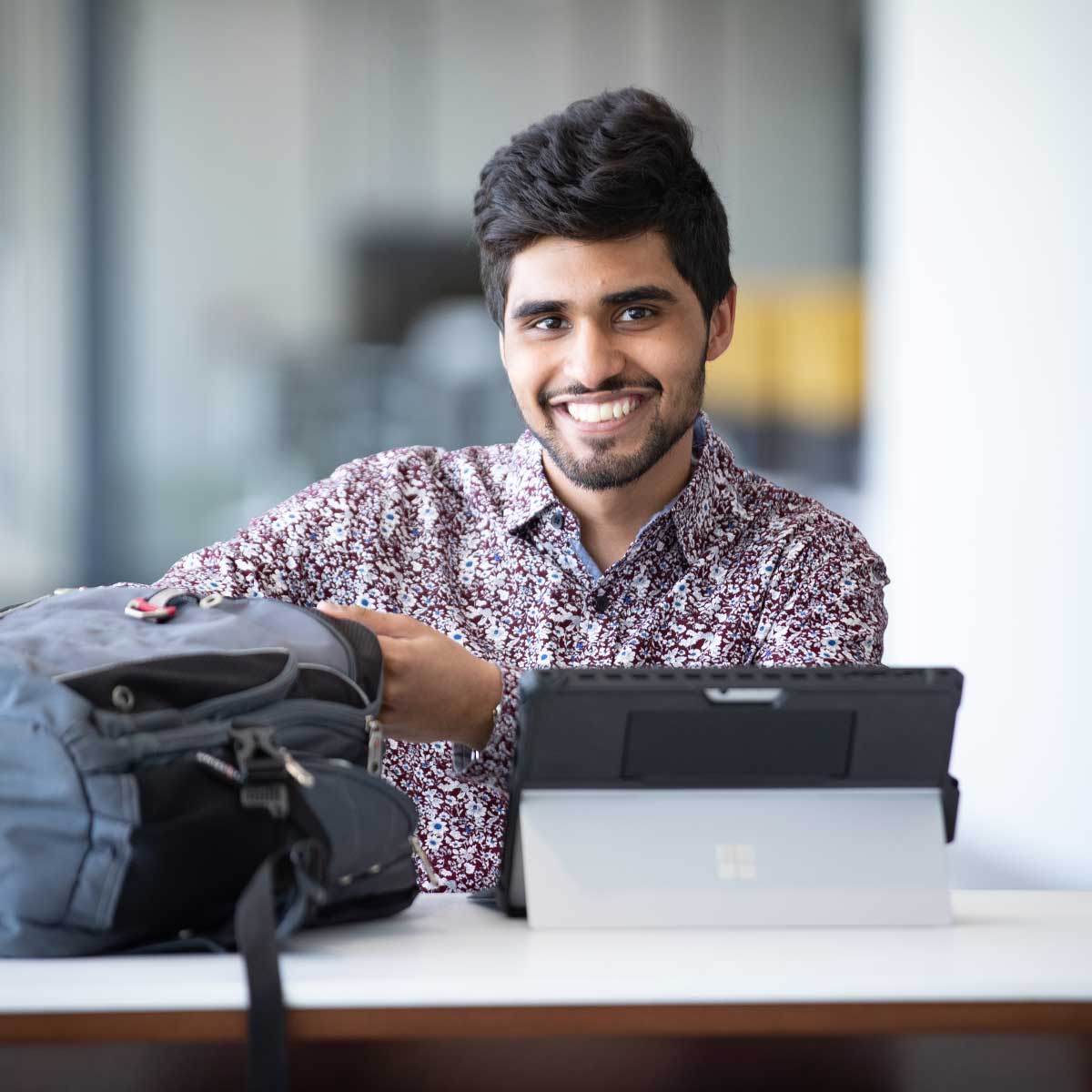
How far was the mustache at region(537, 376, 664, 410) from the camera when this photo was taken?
152 cm

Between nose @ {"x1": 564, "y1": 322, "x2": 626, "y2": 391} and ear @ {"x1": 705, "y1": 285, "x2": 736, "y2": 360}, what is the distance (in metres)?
0.18

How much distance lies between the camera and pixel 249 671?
910mm

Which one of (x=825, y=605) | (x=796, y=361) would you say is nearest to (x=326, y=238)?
(x=796, y=361)

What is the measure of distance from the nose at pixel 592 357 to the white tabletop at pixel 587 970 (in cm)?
69

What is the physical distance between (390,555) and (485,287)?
349 millimetres

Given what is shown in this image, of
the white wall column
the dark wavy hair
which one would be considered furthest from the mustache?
the white wall column

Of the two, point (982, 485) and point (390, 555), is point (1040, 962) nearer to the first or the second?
point (390, 555)

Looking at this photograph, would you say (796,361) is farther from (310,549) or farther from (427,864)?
(427,864)

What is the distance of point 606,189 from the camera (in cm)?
149

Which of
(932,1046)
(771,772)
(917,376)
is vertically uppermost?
(917,376)

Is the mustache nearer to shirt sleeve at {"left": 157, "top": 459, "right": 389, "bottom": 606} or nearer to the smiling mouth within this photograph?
the smiling mouth

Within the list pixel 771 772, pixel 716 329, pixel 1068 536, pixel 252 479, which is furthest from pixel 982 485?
pixel 771 772

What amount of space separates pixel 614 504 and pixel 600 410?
11cm

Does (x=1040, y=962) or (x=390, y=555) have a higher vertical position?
(x=390, y=555)
